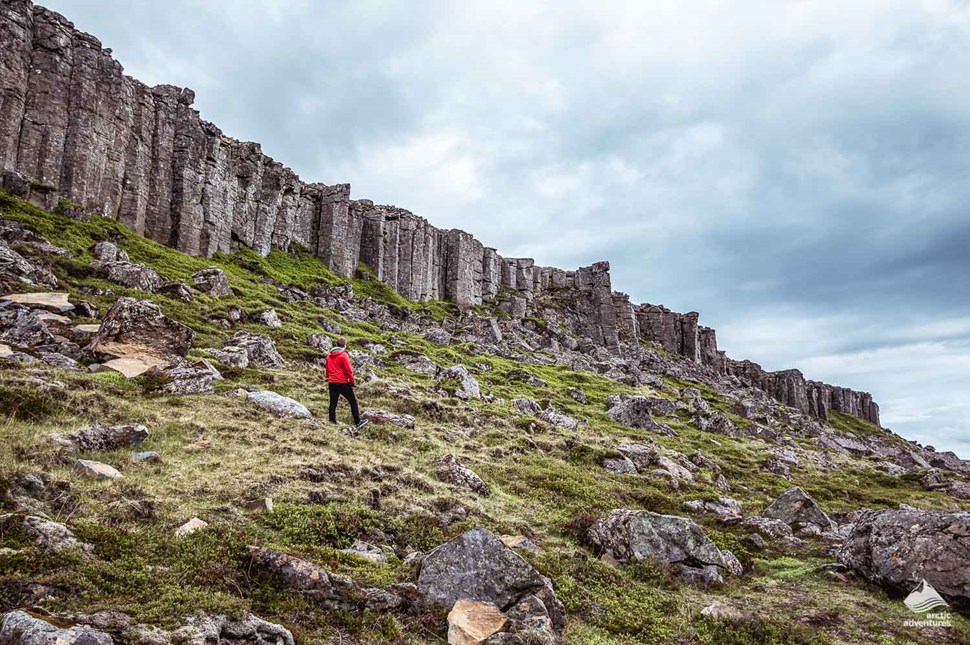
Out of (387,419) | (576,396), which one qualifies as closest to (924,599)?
(387,419)

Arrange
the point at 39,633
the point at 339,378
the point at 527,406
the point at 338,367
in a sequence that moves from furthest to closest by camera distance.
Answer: the point at 527,406 → the point at 339,378 → the point at 338,367 → the point at 39,633

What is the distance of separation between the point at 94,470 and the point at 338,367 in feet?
30.9

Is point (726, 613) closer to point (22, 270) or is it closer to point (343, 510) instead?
point (343, 510)

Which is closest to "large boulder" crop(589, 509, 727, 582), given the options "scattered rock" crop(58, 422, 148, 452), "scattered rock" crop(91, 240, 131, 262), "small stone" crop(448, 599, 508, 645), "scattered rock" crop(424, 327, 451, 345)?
"small stone" crop(448, 599, 508, 645)

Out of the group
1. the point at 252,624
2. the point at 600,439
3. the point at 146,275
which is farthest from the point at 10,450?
the point at 146,275

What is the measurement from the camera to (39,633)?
555 centimetres

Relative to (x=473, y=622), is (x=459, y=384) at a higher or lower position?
higher

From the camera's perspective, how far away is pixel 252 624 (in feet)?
23.4

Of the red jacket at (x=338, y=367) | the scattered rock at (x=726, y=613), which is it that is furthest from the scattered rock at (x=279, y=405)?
the scattered rock at (x=726, y=613)

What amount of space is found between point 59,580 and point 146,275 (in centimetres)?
3510

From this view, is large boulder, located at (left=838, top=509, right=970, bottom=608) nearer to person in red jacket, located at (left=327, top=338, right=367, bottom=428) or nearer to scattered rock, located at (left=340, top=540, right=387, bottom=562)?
scattered rock, located at (left=340, top=540, right=387, bottom=562)

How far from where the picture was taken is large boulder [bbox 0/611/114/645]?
18.1 ft

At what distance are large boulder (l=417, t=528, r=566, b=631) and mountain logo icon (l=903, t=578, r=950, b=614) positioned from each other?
7.13 m

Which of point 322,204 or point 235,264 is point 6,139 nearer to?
point 235,264
